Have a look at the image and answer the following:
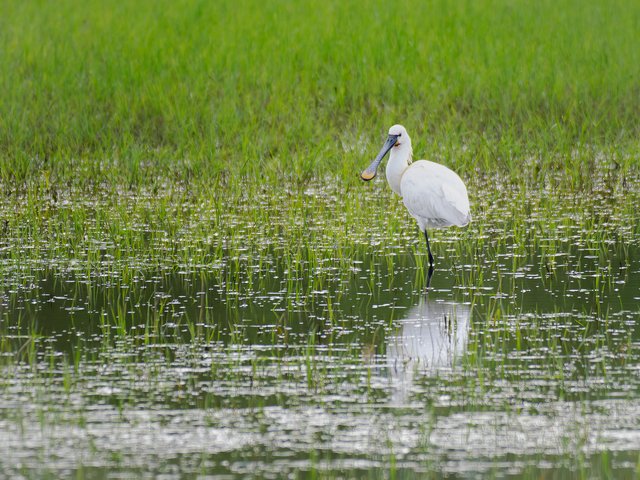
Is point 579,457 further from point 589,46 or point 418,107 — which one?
point 589,46

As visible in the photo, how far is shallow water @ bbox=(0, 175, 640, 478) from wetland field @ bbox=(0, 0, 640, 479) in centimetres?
2

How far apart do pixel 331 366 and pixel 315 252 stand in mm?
2424

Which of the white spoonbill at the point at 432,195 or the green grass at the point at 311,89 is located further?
the green grass at the point at 311,89

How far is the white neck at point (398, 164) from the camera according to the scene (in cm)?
896

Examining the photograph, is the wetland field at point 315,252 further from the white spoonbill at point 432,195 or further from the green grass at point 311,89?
the white spoonbill at point 432,195

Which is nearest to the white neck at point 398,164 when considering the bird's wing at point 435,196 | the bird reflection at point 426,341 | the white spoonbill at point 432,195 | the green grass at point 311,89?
the white spoonbill at point 432,195

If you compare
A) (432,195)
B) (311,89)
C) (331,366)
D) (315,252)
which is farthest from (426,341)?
(311,89)

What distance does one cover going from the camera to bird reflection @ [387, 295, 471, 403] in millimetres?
5453

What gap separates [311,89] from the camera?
13.3 m

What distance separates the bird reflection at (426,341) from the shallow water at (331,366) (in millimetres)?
17

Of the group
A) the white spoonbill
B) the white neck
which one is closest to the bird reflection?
the white spoonbill

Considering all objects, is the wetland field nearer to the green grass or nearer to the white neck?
the green grass

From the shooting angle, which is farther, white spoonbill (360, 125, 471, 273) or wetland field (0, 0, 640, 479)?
white spoonbill (360, 125, 471, 273)

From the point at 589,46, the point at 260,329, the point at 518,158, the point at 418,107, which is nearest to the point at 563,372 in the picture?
the point at 260,329
